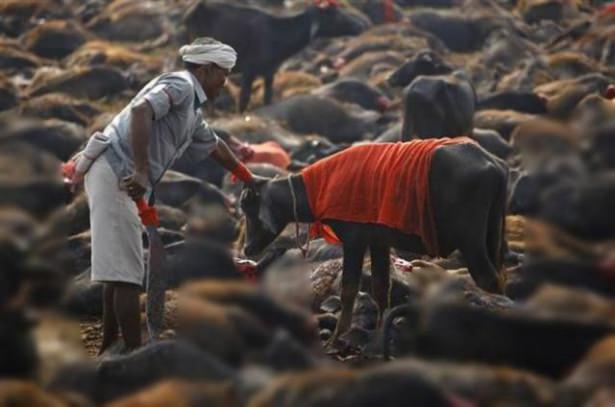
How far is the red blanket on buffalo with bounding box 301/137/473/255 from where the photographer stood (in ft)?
27.9

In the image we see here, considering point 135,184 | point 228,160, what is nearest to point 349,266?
point 228,160

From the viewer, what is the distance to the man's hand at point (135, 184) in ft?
24.5

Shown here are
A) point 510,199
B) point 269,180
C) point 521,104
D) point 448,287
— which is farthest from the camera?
point 521,104

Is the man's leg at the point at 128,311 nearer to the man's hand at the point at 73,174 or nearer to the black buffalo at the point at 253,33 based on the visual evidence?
the man's hand at the point at 73,174

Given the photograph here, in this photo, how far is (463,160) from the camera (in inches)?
334

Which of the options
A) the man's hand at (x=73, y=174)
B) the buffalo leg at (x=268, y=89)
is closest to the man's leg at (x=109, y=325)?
the man's hand at (x=73, y=174)

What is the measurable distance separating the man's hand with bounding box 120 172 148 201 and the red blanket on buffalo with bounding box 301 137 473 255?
5.20ft

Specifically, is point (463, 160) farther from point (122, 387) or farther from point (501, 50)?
point (501, 50)

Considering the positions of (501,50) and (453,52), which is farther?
(453,52)

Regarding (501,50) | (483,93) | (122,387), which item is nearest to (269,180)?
(122,387)

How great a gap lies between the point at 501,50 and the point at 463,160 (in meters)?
17.4

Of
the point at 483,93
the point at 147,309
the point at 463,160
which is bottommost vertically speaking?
the point at 483,93

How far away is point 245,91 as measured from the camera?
2031 cm

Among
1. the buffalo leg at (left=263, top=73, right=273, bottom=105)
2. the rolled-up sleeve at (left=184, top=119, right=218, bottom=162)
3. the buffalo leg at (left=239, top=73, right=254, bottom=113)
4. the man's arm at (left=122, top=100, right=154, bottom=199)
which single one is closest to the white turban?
the rolled-up sleeve at (left=184, top=119, right=218, bottom=162)
